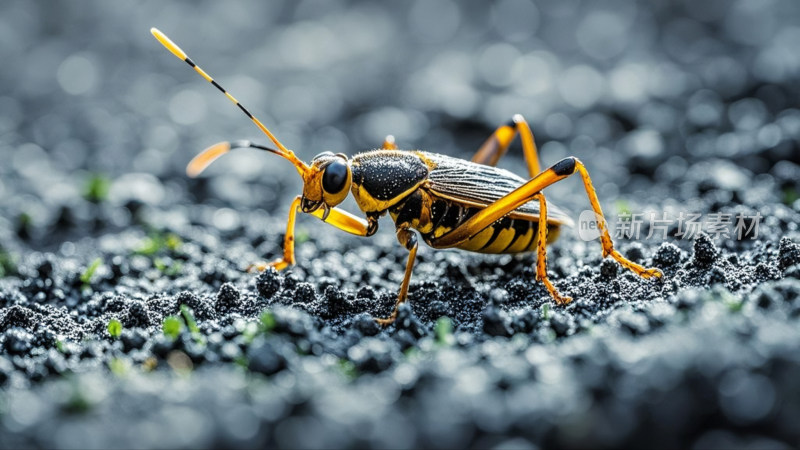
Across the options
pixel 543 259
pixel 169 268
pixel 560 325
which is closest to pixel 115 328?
pixel 169 268

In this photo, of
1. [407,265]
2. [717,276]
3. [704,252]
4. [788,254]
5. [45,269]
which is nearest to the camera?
[717,276]

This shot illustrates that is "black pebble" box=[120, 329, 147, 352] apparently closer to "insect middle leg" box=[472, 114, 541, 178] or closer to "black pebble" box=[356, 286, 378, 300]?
"black pebble" box=[356, 286, 378, 300]

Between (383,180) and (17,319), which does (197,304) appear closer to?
(17,319)

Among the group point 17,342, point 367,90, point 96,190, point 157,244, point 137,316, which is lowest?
point 17,342

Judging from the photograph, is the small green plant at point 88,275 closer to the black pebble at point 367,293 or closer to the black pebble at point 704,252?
the black pebble at point 367,293

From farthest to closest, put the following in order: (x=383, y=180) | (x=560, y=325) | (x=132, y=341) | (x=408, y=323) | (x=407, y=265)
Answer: (x=383, y=180), (x=407, y=265), (x=408, y=323), (x=132, y=341), (x=560, y=325)

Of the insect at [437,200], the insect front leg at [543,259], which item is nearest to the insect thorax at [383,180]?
the insect at [437,200]

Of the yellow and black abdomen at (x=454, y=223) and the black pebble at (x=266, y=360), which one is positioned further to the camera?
the yellow and black abdomen at (x=454, y=223)

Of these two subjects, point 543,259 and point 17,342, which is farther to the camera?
point 543,259

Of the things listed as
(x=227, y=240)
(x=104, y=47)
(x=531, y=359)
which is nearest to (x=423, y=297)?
(x=531, y=359)
